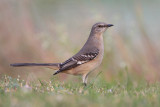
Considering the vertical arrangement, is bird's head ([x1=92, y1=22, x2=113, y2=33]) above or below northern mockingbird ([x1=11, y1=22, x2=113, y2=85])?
above

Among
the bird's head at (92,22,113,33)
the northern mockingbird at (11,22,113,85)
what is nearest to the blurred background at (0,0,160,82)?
the bird's head at (92,22,113,33)

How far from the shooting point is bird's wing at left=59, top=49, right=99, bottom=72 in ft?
28.9

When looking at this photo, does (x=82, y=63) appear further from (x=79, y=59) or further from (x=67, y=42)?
(x=67, y=42)

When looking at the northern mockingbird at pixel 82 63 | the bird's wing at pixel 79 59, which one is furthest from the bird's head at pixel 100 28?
the bird's wing at pixel 79 59

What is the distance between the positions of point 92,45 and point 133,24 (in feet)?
10.1

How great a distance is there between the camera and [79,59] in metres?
8.98

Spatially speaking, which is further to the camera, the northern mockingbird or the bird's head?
the bird's head

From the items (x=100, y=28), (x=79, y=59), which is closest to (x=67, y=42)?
(x=100, y=28)

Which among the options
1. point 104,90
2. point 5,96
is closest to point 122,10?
Result: point 104,90

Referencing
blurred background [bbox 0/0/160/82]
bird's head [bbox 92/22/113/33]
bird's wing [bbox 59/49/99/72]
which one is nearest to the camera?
bird's wing [bbox 59/49/99/72]

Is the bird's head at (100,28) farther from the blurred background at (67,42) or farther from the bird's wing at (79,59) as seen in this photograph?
the blurred background at (67,42)

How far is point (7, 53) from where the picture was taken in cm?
1303

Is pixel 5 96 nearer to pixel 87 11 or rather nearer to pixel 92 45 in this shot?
pixel 92 45

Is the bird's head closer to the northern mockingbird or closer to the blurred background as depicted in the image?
the northern mockingbird
